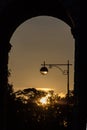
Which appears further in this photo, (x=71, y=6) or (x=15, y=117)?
(x=15, y=117)

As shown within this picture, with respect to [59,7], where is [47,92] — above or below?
above

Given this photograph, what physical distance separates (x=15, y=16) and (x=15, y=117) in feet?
196

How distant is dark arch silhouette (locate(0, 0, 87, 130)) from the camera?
32.3 metres

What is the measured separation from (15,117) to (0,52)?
6070cm

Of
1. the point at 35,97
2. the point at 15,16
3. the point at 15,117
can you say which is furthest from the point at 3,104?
the point at 35,97

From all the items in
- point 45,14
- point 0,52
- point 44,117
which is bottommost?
point 0,52

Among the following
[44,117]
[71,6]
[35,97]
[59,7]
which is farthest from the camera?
[35,97]

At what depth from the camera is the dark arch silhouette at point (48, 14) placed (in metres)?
32.3

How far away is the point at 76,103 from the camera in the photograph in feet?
109

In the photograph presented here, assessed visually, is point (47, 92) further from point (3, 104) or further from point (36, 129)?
point (3, 104)

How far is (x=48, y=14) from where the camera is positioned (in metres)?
40.4

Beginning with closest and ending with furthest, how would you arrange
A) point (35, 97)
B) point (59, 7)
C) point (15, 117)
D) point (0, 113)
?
1. point (0, 113)
2. point (59, 7)
3. point (15, 117)
4. point (35, 97)

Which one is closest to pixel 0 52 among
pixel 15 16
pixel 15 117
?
pixel 15 16

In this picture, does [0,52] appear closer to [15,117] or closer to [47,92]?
[15,117]
